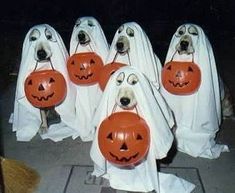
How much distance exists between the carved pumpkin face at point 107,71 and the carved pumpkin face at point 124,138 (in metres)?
0.87

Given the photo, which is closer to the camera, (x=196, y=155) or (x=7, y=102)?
(x=196, y=155)

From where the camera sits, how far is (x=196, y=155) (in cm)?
432

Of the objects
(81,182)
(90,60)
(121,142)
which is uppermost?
(90,60)

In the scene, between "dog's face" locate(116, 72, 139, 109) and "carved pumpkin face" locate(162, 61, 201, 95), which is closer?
"dog's face" locate(116, 72, 139, 109)

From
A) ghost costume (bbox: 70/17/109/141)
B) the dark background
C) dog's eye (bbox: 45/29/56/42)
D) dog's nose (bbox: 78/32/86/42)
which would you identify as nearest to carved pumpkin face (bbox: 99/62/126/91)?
ghost costume (bbox: 70/17/109/141)

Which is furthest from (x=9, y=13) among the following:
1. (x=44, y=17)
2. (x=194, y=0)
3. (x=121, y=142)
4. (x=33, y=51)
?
(x=121, y=142)

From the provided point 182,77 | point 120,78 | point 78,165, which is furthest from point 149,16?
point 120,78

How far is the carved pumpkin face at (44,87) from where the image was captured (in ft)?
13.5

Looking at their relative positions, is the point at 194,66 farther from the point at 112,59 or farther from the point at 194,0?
the point at 194,0

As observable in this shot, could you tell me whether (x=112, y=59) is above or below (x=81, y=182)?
above

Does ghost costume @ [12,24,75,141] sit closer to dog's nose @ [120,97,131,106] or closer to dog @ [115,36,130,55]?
dog @ [115,36,130,55]

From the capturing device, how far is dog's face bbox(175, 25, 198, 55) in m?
4.12

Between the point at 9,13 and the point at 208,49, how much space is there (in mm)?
7050

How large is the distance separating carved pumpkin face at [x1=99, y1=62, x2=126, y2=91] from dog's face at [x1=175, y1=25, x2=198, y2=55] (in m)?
0.65
